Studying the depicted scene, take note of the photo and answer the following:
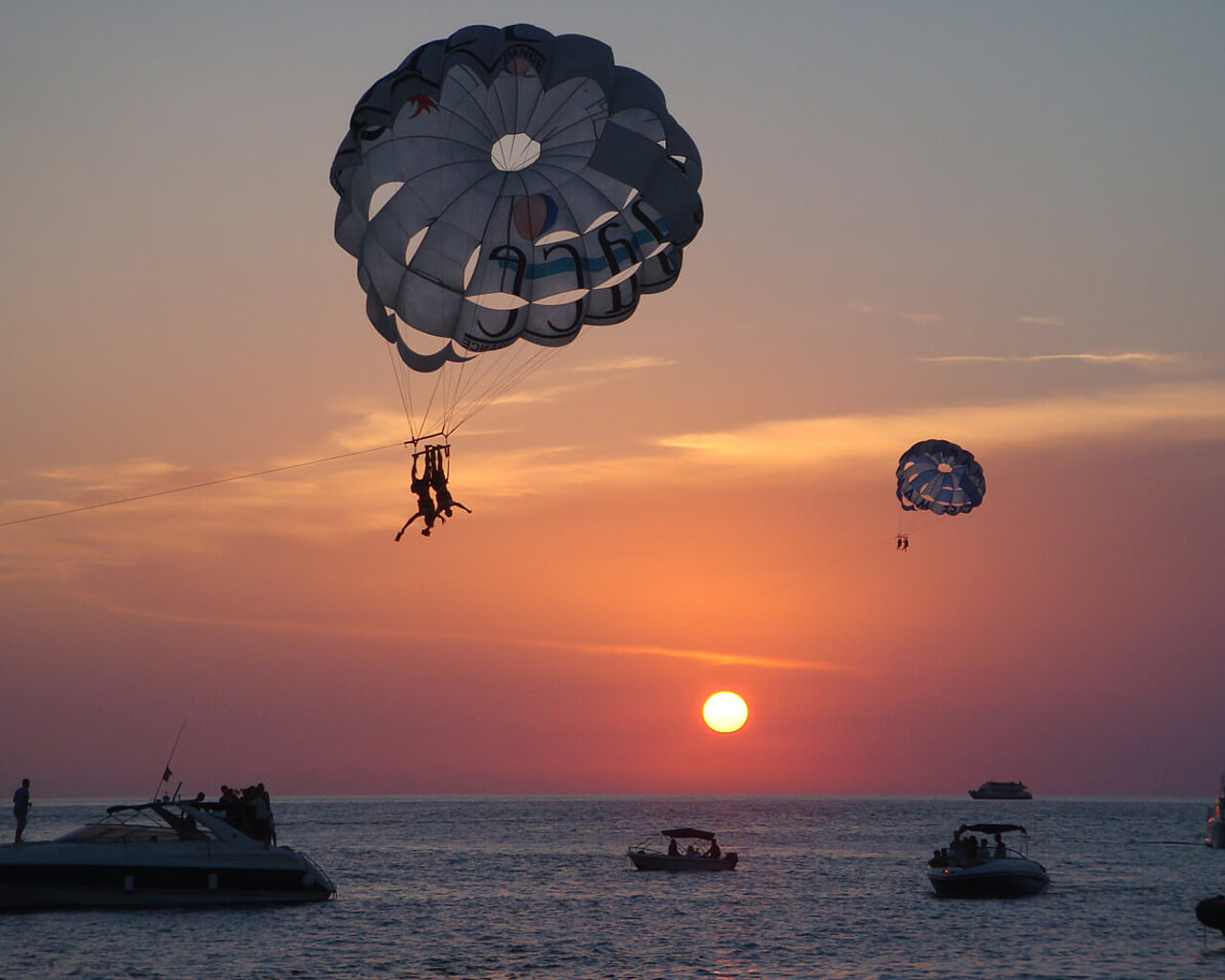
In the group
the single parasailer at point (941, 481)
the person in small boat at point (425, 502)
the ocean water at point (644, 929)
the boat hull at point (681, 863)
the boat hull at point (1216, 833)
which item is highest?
the single parasailer at point (941, 481)

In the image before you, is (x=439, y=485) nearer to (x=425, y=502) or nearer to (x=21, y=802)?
(x=425, y=502)

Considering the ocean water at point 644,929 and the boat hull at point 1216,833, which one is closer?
the ocean water at point 644,929

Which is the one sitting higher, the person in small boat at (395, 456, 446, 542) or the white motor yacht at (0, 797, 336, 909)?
the person in small boat at (395, 456, 446, 542)

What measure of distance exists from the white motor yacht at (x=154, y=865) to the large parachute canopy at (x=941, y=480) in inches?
904

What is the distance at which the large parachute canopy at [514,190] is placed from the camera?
2795cm

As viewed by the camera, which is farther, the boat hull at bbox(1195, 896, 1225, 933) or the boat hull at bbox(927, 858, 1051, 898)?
the boat hull at bbox(927, 858, 1051, 898)

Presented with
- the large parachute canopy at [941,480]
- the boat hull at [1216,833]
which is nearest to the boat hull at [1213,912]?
the large parachute canopy at [941,480]

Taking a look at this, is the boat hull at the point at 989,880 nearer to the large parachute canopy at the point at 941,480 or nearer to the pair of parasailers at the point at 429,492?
the large parachute canopy at the point at 941,480

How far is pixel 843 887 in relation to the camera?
2446 inches

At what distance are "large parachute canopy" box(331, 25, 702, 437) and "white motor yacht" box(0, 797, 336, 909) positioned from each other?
571 inches

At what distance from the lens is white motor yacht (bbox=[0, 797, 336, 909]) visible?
3416cm

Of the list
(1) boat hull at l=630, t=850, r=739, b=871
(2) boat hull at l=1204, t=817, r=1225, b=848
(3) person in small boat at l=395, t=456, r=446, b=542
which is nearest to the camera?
(3) person in small boat at l=395, t=456, r=446, b=542

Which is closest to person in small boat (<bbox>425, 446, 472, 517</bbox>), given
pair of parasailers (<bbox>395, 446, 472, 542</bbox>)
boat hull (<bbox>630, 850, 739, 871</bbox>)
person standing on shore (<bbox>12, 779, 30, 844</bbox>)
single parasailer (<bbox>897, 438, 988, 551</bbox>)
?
pair of parasailers (<bbox>395, 446, 472, 542</bbox>)

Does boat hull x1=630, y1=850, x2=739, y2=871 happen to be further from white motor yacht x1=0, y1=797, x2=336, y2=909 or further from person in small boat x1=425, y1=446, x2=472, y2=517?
person in small boat x1=425, y1=446, x2=472, y2=517
